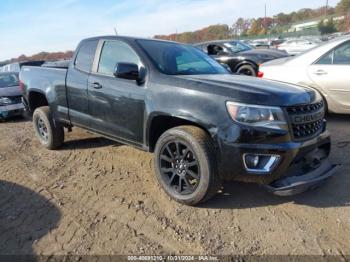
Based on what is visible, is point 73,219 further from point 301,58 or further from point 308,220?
point 301,58

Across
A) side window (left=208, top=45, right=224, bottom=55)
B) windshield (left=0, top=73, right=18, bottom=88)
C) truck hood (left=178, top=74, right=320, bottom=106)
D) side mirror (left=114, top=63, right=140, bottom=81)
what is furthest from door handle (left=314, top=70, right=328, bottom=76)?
windshield (left=0, top=73, right=18, bottom=88)

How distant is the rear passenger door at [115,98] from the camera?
4609 mm

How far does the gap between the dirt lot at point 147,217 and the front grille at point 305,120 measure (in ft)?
2.36

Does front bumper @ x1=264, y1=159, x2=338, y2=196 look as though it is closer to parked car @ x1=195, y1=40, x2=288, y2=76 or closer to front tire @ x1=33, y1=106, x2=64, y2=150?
front tire @ x1=33, y1=106, x2=64, y2=150

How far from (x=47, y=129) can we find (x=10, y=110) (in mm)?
4207

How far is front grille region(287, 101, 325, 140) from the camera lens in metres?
3.81

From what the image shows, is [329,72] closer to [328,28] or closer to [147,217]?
[147,217]

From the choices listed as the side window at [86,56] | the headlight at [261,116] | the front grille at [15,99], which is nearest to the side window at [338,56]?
the headlight at [261,116]

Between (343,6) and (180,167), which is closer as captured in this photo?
(180,167)

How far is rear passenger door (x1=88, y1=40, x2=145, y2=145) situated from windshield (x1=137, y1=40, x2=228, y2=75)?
0.78ft

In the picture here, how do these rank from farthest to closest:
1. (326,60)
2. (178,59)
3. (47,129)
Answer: (326,60) → (47,129) → (178,59)

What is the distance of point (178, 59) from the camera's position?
498cm

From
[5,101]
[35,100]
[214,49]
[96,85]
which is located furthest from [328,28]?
[96,85]

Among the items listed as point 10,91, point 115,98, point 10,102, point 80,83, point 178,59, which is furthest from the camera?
point 10,91
